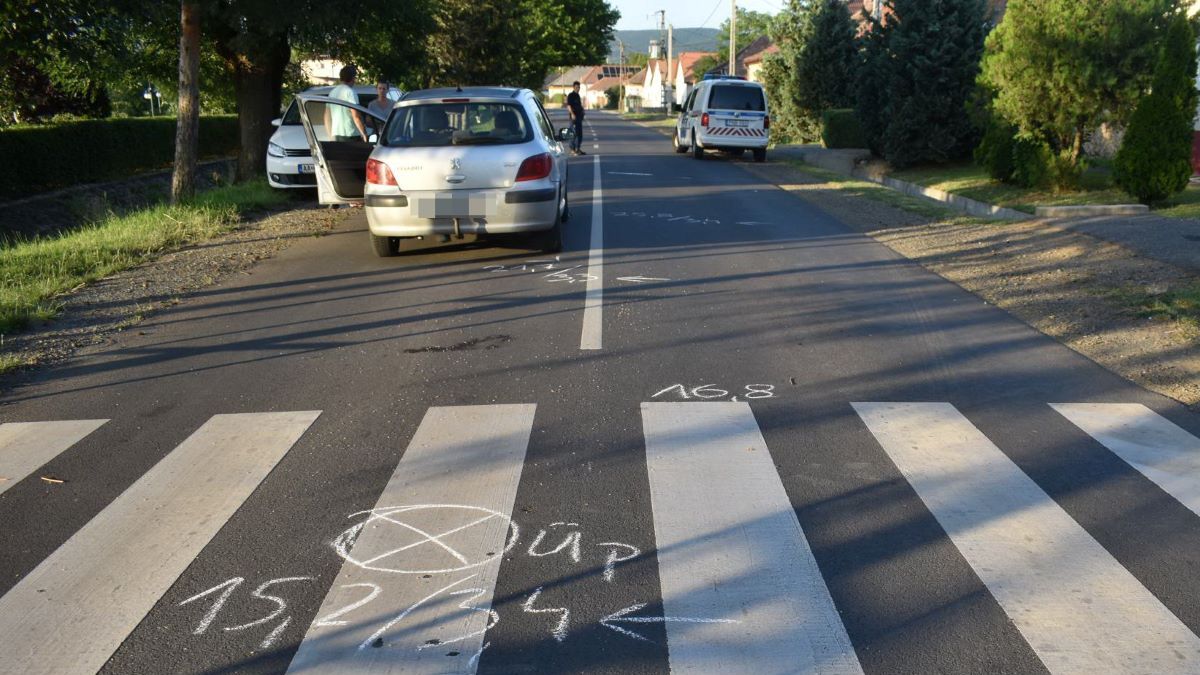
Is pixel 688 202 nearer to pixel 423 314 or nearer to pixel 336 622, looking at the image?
pixel 423 314

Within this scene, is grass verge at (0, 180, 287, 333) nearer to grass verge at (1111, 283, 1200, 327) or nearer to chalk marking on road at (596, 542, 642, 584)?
chalk marking on road at (596, 542, 642, 584)

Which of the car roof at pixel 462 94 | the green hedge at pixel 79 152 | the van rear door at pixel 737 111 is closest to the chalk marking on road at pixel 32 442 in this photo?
the car roof at pixel 462 94

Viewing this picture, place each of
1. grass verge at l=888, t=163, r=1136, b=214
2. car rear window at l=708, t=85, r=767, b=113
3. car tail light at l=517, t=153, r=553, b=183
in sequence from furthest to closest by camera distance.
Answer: car rear window at l=708, t=85, r=767, b=113 → grass verge at l=888, t=163, r=1136, b=214 → car tail light at l=517, t=153, r=553, b=183

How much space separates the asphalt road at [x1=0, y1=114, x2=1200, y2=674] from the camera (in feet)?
12.5

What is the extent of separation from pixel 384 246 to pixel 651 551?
805 centimetres

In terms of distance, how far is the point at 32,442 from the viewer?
6.06 metres

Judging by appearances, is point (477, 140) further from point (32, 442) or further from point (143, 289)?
point (32, 442)

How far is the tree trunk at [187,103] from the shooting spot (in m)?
16.6

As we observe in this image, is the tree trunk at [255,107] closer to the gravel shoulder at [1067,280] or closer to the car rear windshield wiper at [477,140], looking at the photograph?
the car rear windshield wiper at [477,140]

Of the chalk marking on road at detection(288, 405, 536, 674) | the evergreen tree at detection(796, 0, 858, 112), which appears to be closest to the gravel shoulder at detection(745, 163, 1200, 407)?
the chalk marking on road at detection(288, 405, 536, 674)

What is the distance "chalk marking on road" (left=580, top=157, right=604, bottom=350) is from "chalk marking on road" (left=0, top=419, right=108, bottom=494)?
3300mm

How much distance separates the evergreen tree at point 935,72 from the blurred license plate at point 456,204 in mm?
13288

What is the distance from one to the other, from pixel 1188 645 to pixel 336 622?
2906 mm

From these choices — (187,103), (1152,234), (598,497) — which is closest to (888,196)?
(1152,234)
